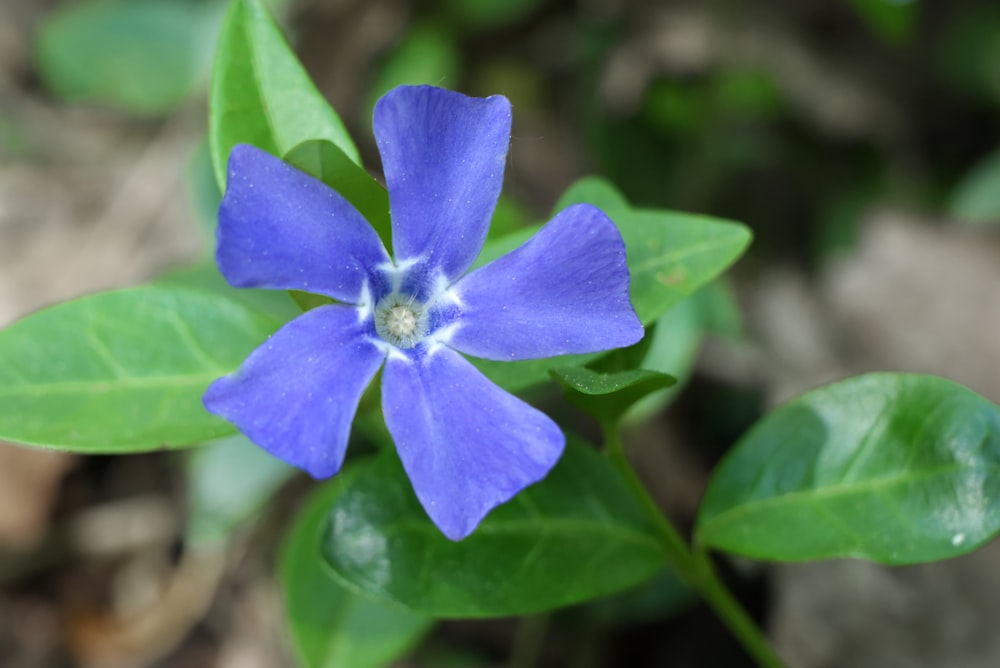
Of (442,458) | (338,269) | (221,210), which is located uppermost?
(221,210)

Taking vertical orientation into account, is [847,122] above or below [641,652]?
above

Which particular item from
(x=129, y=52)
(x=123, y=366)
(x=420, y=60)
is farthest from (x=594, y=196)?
(x=129, y=52)

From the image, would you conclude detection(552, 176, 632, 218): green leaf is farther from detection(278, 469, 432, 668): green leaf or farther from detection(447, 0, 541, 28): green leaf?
detection(447, 0, 541, 28): green leaf

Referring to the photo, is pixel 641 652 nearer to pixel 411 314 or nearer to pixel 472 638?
pixel 472 638

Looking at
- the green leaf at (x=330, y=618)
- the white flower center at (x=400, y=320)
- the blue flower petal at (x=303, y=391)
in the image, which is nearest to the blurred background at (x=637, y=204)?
the green leaf at (x=330, y=618)

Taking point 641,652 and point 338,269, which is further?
point 641,652

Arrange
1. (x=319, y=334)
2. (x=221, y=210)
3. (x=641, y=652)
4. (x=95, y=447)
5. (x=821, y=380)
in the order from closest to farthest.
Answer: (x=221, y=210) < (x=319, y=334) < (x=95, y=447) < (x=641, y=652) < (x=821, y=380)

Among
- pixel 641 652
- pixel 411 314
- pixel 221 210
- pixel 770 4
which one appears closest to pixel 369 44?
pixel 770 4

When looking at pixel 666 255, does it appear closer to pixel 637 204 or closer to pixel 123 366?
pixel 123 366
